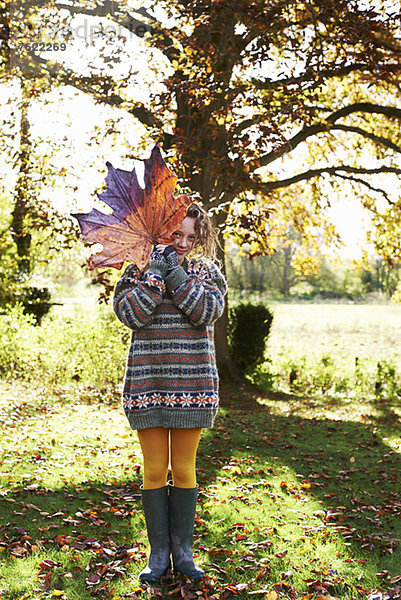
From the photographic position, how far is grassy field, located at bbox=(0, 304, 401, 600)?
10.0 feet

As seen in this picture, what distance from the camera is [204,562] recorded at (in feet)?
10.8

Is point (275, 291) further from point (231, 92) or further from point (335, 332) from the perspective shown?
point (231, 92)

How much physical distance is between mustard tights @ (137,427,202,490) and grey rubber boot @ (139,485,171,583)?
0.05 metres

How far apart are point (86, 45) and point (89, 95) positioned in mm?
707

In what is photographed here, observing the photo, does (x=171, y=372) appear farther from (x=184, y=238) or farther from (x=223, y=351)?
(x=223, y=351)

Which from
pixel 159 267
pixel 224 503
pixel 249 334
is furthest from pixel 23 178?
pixel 159 267

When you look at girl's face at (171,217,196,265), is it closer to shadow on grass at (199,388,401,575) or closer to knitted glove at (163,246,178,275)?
knitted glove at (163,246,178,275)

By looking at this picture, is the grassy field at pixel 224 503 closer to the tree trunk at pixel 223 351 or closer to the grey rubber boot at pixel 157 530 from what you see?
the grey rubber boot at pixel 157 530

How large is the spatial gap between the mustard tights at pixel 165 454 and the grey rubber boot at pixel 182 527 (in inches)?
1.9

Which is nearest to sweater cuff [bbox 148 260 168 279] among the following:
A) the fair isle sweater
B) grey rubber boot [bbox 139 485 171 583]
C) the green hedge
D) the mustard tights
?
the fair isle sweater

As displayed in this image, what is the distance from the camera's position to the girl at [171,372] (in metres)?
2.75

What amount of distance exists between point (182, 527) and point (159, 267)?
4.40ft

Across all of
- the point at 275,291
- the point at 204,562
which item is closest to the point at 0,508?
the point at 204,562

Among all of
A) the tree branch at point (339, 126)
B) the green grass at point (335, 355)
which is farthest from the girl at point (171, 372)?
the green grass at point (335, 355)
